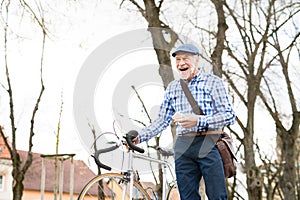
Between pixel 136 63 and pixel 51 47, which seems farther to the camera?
pixel 51 47

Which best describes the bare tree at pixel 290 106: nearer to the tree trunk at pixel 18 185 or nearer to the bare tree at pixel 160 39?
the bare tree at pixel 160 39

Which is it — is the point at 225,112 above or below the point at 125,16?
below

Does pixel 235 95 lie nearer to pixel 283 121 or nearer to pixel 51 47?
pixel 283 121

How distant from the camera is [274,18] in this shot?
30.0 feet

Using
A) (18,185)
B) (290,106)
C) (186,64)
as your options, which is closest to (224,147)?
(186,64)

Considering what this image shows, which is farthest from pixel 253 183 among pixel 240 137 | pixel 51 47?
pixel 51 47

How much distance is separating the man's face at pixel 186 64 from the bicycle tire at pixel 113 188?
2.34 feet

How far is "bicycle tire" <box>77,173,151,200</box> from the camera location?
2.62m

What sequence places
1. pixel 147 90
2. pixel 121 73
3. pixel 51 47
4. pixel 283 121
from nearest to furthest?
pixel 121 73
pixel 147 90
pixel 51 47
pixel 283 121

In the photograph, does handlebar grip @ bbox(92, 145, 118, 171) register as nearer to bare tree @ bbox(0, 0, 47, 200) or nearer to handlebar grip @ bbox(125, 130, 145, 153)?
handlebar grip @ bbox(125, 130, 145, 153)

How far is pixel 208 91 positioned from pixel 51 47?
6.11 meters

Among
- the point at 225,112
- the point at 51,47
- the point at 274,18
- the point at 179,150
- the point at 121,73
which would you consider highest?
the point at 274,18

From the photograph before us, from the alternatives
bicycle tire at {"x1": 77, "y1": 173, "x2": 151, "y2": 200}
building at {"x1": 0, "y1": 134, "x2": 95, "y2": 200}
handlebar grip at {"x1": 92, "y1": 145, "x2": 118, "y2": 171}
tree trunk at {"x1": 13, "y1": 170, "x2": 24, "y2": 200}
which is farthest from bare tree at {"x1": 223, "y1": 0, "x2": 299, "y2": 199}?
handlebar grip at {"x1": 92, "y1": 145, "x2": 118, "y2": 171}

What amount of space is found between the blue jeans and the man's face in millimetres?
303
